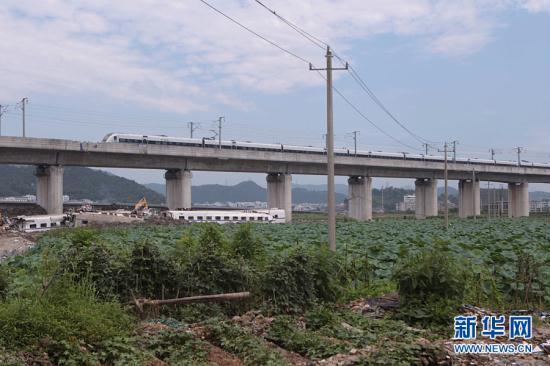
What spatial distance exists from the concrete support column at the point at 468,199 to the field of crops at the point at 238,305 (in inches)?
3000

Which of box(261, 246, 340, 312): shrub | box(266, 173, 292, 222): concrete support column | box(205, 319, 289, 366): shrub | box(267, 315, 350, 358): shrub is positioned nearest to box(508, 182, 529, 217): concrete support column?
box(266, 173, 292, 222): concrete support column

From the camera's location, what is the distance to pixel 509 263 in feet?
51.5

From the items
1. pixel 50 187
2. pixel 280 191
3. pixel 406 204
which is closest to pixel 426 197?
pixel 280 191

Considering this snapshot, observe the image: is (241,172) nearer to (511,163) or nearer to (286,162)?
(286,162)

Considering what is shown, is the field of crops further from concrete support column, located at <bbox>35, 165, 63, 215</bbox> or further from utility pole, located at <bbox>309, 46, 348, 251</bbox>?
concrete support column, located at <bbox>35, 165, 63, 215</bbox>

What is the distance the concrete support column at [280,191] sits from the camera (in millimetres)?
66562

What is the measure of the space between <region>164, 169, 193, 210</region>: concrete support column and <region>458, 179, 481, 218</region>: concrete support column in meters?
47.4

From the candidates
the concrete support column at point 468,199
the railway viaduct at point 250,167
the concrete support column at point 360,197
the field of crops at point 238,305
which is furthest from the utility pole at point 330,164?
the concrete support column at point 468,199

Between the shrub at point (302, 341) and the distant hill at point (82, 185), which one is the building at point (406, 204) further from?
the shrub at point (302, 341)

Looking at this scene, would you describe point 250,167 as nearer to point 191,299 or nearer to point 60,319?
point 191,299

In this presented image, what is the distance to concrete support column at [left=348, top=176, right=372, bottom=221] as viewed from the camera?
2913 inches

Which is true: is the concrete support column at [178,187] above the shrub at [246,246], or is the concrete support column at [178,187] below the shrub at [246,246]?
above

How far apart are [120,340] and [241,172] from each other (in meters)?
55.1

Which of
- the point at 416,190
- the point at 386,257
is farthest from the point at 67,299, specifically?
the point at 416,190
